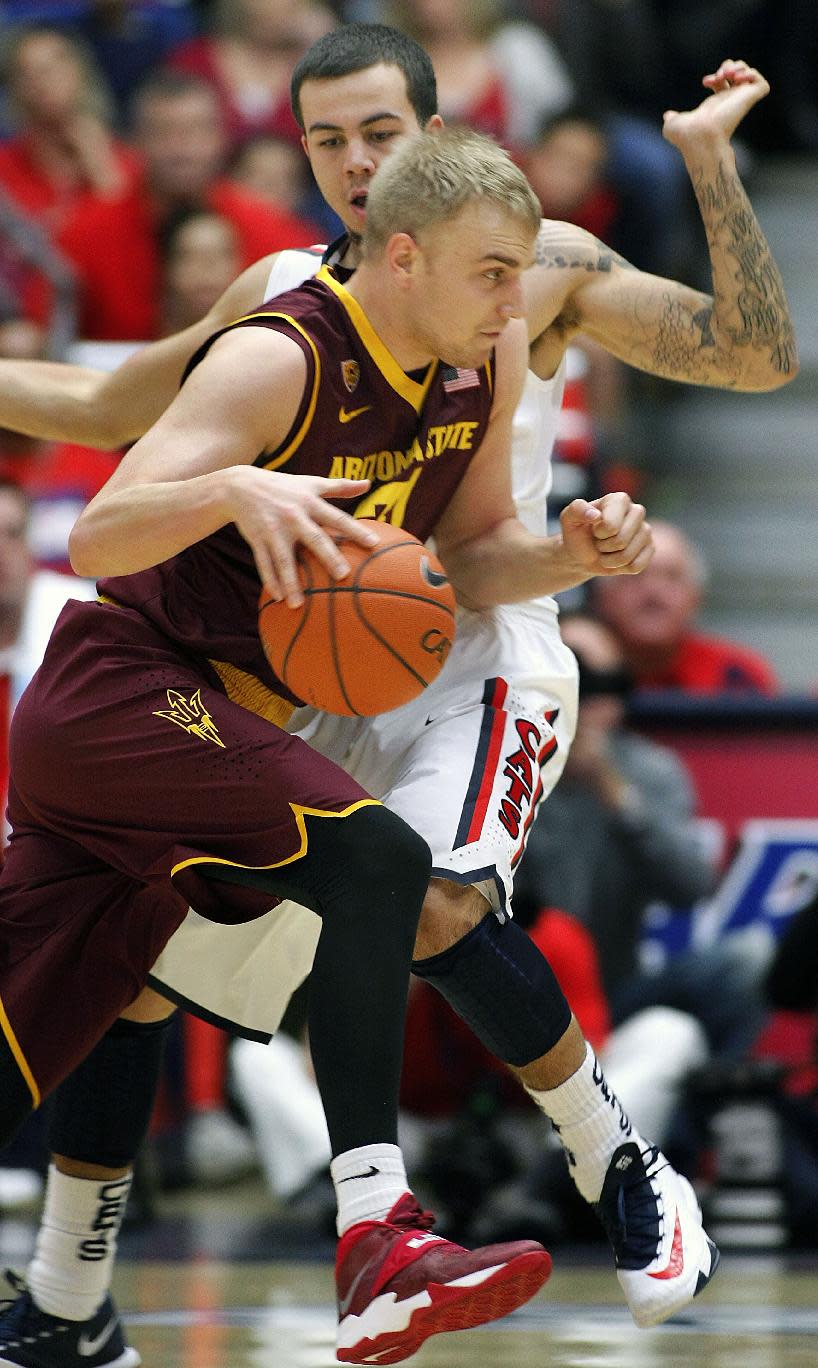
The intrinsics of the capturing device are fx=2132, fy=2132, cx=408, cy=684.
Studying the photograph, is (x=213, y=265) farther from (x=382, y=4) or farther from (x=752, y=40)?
(x=752, y=40)

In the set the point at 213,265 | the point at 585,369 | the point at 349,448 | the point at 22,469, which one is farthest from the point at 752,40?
the point at 349,448

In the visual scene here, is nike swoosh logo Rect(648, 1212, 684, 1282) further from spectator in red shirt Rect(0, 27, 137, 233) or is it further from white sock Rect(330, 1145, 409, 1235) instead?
spectator in red shirt Rect(0, 27, 137, 233)

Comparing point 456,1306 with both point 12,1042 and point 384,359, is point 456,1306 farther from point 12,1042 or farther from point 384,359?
point 384,359

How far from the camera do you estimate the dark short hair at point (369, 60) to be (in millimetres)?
4383

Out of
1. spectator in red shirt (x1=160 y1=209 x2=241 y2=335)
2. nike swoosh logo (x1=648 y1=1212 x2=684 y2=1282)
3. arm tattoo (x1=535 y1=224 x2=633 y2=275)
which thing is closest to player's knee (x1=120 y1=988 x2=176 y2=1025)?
nike swoosh logo (x1=648 y1=1212 x2=684 y2=1282)

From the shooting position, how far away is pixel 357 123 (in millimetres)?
4340

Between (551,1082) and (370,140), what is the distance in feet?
6.33

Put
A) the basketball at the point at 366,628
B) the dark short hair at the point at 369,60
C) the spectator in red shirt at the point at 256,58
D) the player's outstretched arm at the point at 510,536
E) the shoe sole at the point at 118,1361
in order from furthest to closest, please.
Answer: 1. the spectator in red shirt at the point at 256,58
2. the shoe sole at the point at 118,1361
3. the dark short hair at the point at 369,60
4. the player's outstretched arm at the point at 510,536
5. the basketball at the point at 366,628

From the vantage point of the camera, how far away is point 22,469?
25.7 ft

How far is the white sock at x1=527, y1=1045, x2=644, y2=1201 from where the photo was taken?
164 inches

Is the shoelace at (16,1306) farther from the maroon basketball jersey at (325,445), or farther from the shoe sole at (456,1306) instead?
the maroon basketball jersey at (325,445)

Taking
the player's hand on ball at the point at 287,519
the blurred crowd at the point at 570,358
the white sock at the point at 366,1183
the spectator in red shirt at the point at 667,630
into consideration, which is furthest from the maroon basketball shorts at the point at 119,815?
the spectator in red shirt at the point at 667,630

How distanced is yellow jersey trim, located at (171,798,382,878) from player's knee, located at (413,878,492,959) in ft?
0.96

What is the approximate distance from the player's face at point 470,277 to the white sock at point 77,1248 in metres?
1.99
